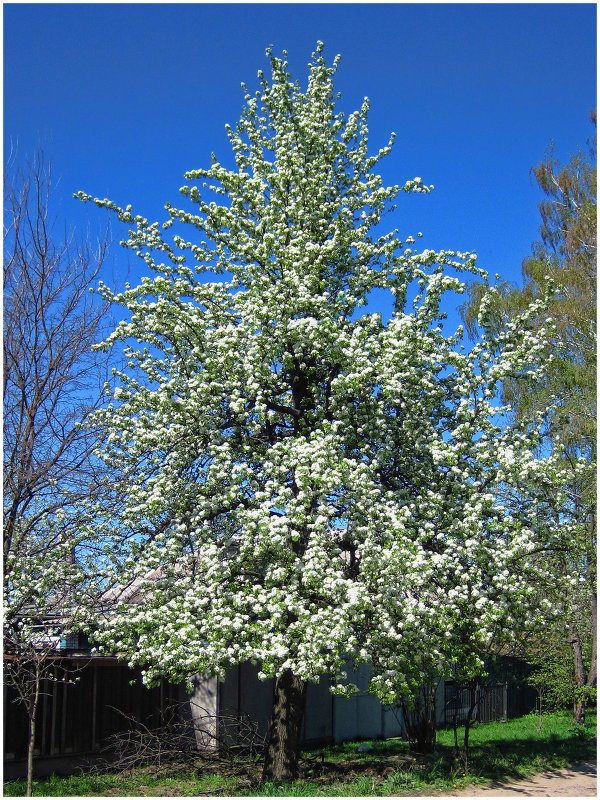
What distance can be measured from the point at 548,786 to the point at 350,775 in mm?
3119

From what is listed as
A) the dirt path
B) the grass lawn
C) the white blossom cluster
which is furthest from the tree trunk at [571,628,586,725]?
the white blossom cluster

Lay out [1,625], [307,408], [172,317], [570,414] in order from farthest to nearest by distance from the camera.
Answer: [570,414]
[307,408]
[172,317]
[1,625]

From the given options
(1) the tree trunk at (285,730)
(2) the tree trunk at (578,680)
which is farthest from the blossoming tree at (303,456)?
(2) the tree trunk at (578,680)

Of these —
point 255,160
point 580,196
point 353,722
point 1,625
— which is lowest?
point 353,722

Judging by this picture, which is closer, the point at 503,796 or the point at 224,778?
the point at 503,796

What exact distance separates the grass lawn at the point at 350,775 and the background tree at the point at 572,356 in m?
2.86

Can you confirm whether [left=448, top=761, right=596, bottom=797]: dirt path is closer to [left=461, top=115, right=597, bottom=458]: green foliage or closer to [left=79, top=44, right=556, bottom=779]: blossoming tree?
[left=79, top=44, right=556, bottom=779]: blossoming tree

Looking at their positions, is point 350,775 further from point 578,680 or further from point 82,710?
point 578,680

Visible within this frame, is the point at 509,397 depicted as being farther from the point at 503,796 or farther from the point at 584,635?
the point at 503,796

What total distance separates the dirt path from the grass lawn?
Result: 0.96ft

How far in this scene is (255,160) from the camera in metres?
13.3

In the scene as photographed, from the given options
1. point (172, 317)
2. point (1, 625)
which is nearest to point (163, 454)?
point (172, 317)

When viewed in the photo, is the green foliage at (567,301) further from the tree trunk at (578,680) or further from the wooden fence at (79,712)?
the wooden fence at (79,712)

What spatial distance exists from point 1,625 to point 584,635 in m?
18.3
